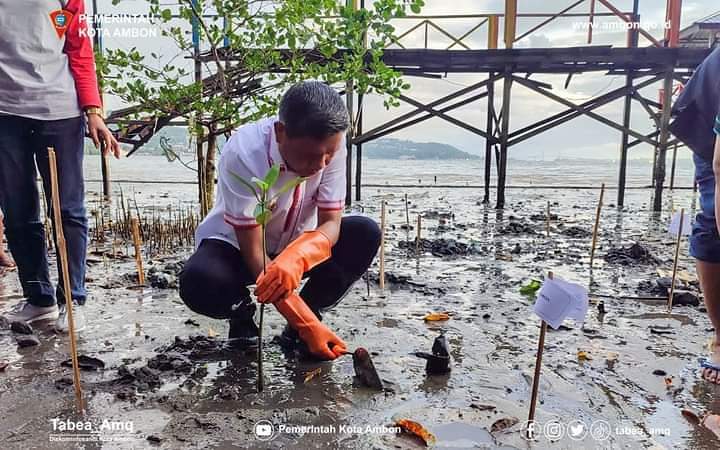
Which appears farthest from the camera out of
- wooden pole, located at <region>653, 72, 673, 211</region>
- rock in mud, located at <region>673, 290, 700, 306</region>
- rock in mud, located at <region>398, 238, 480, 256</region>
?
wooden pole, located at <region>653, 72, 673, 211</region>

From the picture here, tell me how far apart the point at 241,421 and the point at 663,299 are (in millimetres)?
2711

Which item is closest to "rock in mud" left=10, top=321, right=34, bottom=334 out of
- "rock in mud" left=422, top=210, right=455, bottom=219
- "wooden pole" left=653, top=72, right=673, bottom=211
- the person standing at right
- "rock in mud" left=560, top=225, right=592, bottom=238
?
the person standing at right

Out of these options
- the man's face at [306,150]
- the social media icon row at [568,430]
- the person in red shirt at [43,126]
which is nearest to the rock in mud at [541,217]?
the social media icon row at [568,430]

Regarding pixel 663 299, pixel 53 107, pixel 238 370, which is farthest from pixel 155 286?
pixel 663 299

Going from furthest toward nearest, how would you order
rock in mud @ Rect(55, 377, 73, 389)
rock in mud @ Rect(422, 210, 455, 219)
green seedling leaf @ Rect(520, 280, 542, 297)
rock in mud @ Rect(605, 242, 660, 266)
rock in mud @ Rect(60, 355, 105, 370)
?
rock in mud @ Rect(422, 210, 455, 219) < rock in mud @ Rect(605, 242, 660, 266) < green seedling leaf @ Rect(520, 280, 542, 297) < rock in mud @ Rect(60, 355, 105, 370) < rock in mud @ Rect(55, 377, 73, 389)

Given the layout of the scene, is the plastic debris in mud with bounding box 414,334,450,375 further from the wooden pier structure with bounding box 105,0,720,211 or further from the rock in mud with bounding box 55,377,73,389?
the wooden pier structure with bounding box 105,0,720,211

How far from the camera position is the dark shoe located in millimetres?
2305

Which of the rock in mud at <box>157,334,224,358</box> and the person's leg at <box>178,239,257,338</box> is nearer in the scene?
the person's leg at <box>178,239,257,338</box>

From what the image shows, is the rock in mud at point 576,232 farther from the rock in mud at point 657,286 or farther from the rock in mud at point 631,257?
the rock in mud at point 657,286

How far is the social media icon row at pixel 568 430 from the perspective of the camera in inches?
63.3

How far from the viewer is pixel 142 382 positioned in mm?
1876

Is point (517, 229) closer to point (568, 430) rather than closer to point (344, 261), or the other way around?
point (344, 261)

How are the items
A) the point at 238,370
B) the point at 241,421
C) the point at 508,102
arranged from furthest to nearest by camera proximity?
the point at 508,102
the point at 238,370
the point at 241,421

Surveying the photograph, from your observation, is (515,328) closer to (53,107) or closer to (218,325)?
(218,325)
